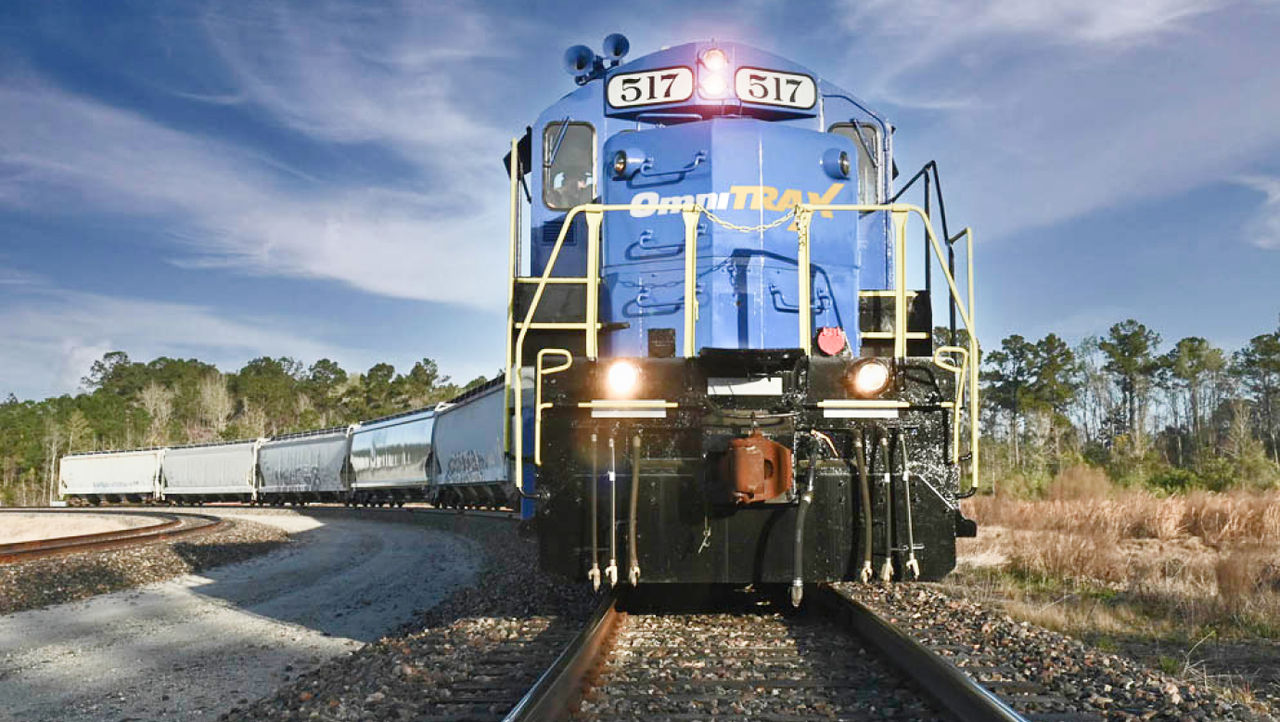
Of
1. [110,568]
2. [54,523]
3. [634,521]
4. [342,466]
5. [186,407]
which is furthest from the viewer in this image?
[186,407]

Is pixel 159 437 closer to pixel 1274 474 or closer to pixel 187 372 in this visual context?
pixel 187 372

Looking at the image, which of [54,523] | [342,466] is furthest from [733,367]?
[54,523]

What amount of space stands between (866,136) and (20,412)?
9272 centimetres

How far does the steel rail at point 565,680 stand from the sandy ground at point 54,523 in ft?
77.1

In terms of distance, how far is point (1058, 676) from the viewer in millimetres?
3932

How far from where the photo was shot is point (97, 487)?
44688 millimetres

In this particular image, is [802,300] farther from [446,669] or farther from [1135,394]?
[1135,394]

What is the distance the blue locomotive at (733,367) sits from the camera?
4.73m

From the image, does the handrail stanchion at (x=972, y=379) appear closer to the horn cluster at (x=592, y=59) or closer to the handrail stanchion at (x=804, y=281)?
the handrail stanchion at (x=804, y=281)

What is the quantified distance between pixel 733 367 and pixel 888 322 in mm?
1730

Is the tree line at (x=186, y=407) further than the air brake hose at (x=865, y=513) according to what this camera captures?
Yes

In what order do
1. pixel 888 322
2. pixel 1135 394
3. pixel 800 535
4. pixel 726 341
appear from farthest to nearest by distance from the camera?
pixel 1135 394
pixel 888 322
pixel 726 341
pixel 800 535

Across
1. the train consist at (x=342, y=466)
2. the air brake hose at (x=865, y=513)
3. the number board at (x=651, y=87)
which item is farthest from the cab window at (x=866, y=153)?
the train consist at (x=342, y=466)

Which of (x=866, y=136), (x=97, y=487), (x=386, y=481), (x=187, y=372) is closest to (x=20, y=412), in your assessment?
(x=187, y=372)
